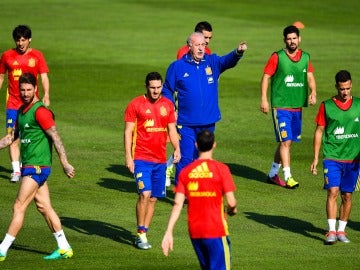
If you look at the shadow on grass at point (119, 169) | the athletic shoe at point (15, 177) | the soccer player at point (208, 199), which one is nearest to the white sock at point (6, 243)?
the soccer player at point (208, 199)

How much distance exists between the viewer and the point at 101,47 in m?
38.2

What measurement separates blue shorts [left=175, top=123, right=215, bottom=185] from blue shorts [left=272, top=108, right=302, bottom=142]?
247 centimetres

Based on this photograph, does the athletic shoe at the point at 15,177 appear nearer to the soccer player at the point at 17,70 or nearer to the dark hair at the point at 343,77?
the soccer player at the point at 17,70

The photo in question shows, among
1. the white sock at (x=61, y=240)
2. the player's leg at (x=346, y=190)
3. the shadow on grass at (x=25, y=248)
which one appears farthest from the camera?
the player's leg at (x=346, y=190)

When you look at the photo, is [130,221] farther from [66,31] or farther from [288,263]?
[66,31]

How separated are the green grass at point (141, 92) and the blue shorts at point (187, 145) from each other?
922mm

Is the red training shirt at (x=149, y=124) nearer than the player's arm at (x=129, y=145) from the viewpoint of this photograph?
No

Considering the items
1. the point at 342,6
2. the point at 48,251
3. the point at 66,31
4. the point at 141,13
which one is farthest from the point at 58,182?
the point at 342,6

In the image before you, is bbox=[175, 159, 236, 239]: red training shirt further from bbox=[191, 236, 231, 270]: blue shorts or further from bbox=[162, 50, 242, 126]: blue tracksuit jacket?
bbox=[162, 50, 242, 126]: blue tracksuit jacket

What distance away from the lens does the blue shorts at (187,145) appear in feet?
68.5

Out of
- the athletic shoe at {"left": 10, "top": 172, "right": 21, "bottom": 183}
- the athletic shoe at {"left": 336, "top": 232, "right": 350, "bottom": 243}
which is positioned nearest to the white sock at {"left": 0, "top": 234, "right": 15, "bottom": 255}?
the athletic shoe at {"left": 336, "top": 232, "right": 350, "bottom": 243}

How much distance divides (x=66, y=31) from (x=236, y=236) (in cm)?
2248

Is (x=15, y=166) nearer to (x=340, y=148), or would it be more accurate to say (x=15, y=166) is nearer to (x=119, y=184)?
(x=119, y=184)

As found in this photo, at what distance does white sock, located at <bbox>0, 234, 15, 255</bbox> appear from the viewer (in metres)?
17.5
